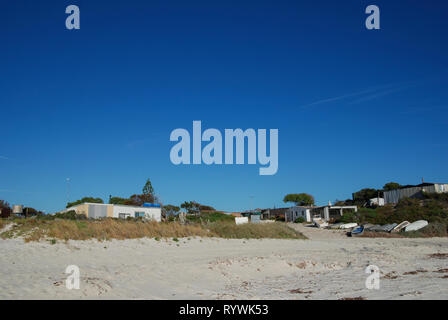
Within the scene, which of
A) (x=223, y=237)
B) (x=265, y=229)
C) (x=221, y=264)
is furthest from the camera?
(x=265, y=229)

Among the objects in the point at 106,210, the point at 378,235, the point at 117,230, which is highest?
the point at 106,210

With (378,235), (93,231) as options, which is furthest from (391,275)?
(378,235)

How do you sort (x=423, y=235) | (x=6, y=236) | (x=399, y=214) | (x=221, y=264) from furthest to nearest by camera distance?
(x=399, y=214) → (x=423, y=235) → (x=6, y=236) → (x=221, y=264)

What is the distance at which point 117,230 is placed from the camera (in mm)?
18031

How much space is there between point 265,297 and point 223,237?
45.1ft

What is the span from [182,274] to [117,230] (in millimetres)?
8349

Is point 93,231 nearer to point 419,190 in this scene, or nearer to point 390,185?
point 419,190

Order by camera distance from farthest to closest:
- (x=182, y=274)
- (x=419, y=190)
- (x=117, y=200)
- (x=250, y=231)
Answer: (x=117, y=200) → (x=419, y=190) → (x=250, y=231) → (x=182, y=274)

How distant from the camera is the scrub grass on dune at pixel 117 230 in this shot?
52.9 ft

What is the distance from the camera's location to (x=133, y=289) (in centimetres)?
830

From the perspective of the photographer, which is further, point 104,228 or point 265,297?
point 104,228

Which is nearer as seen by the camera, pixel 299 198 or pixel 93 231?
pixel 93 231
